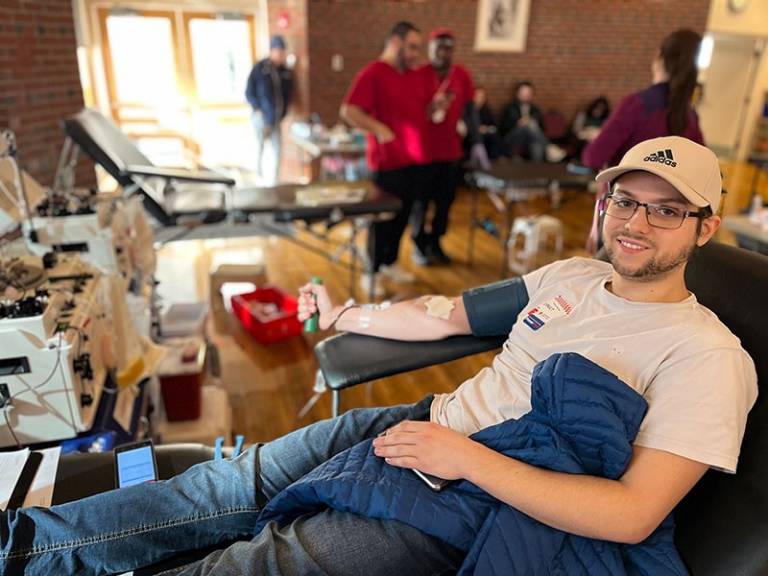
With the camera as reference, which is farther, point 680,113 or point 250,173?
point 250,173

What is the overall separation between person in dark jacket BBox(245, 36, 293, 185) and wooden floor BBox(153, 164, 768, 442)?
6.27 feet

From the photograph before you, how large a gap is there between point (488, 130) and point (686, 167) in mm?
5325

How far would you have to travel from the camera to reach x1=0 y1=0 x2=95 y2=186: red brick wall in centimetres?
271

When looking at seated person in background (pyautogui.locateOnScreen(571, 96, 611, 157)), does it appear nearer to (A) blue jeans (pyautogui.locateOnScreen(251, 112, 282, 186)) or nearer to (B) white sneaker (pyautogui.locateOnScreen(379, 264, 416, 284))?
(A) blue jeans (pyautogui.locateOnScreen(251, 112, 282, 186))

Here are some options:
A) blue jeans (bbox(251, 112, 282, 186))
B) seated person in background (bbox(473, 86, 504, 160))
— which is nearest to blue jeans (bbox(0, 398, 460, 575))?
blue jeans (bbox(251, 112, 282, 186))

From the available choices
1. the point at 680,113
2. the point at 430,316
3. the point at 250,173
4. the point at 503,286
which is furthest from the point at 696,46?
the point at 250,173

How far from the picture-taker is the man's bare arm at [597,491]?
89 centimetres

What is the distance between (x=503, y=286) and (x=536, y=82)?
6.10 m

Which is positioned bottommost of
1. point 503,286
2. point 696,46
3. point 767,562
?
point 767,562

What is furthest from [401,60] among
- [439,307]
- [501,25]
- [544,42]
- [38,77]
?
[544,42]

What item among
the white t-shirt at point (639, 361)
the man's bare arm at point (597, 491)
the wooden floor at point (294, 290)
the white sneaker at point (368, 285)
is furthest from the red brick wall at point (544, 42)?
the man's bare arm at point (597, 491)

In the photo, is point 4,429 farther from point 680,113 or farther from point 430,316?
point 680,113

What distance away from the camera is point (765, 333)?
1.05 m

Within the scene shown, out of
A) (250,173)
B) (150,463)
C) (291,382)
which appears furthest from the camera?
(250,173)
